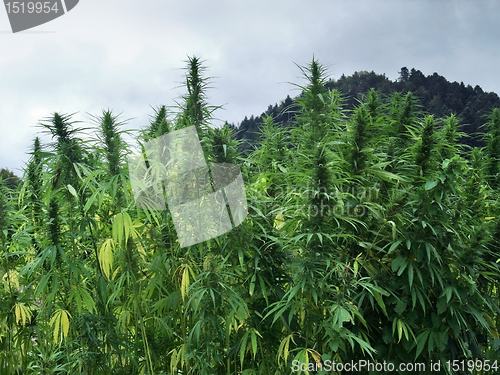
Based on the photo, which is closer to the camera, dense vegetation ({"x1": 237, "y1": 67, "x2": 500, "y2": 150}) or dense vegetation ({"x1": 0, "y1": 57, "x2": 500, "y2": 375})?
dense vegetation ({"x1": 0, "y1": 57, "x2": 500, "y2": 375})

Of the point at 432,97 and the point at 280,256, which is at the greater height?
the point at 432,97

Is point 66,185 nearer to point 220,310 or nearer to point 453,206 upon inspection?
point 220,310

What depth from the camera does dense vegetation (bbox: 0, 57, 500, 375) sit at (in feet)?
7.34

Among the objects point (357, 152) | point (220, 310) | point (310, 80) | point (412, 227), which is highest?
point (310, 80)

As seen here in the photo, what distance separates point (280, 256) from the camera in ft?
8.04

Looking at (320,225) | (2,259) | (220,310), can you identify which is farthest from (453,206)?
(2,259)

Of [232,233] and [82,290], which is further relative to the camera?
[82,290]

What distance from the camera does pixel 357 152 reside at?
2459mm

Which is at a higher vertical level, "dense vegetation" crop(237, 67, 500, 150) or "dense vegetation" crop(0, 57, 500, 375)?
"dense vegetation" crop(237, 67, 500, 150)

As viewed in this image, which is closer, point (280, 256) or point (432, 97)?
point (280, 256)

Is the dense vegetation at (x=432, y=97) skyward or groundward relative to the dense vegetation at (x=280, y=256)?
skyward

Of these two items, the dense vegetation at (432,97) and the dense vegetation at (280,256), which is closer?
the dense vegetation at (280,256)

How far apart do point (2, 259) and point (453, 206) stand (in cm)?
288

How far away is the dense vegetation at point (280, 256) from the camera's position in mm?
2238
